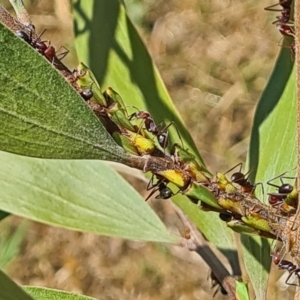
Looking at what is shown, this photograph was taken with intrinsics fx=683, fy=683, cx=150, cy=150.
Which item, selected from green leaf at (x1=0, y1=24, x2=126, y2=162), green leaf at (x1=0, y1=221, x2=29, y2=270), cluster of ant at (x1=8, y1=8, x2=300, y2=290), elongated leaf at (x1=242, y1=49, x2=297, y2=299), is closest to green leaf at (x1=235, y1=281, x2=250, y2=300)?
elongated leaf at (x1=242, y1=49, x2=297, y2=299)

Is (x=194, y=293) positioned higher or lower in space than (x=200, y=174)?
lower

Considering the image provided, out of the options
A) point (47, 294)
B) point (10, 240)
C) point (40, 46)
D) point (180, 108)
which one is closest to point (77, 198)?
point (47, 294)

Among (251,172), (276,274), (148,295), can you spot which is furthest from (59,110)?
(148,295)

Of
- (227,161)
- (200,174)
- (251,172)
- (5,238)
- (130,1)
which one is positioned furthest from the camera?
(130,1)

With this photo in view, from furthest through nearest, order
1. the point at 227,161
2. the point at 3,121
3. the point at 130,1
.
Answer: the point at 130,1, the point at 227,161, the point at 3,121

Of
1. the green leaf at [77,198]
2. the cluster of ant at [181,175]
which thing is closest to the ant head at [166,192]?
the cluster of ant at [181,175]

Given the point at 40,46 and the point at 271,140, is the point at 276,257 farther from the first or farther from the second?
the point at 40,46

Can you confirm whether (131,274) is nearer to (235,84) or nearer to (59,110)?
(235,84)
